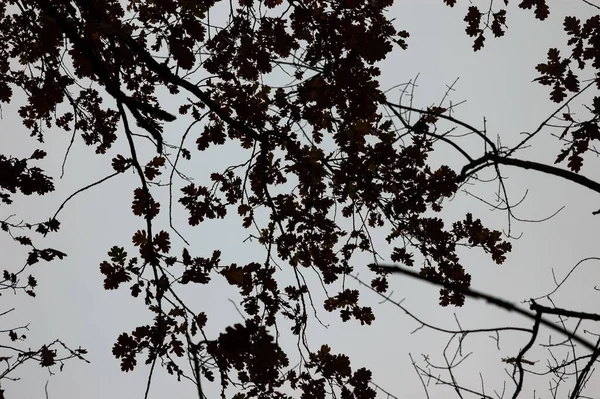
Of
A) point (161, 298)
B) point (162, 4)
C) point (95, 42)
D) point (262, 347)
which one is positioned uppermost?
point (162, 4)

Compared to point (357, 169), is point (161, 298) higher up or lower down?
lower down

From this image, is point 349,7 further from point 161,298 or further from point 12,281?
point 12,281

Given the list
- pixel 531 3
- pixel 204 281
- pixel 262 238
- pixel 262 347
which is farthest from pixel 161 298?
pixel 531 3

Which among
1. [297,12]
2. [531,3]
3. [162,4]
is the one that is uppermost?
[531,3]

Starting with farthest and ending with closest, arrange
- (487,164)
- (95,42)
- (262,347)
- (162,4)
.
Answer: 1. (162,4)
2. (95,42)
3. (487,164)
4. (262,347)

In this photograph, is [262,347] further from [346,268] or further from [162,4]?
[346,268]

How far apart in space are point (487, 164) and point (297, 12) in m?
2.34

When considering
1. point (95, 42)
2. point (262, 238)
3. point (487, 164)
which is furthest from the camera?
point (262, 238)

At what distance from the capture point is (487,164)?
2.47 meters

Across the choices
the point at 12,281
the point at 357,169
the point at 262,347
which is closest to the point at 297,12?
the point at 357,169

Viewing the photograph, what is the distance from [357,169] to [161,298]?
83.4 inches

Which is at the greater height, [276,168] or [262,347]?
[276,168]

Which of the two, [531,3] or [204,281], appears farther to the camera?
[531,3]

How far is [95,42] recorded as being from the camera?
10.4 ft
